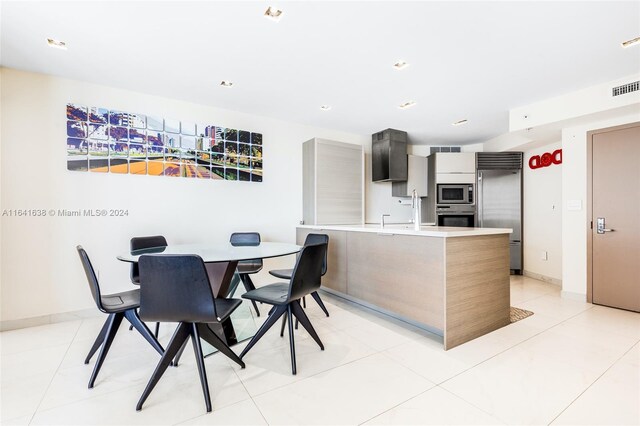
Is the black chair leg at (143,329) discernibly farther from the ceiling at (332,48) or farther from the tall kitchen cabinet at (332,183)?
the tall kitchen cabinet at (332,183)

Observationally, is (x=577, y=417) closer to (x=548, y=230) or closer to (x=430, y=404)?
(x=430, y=404)

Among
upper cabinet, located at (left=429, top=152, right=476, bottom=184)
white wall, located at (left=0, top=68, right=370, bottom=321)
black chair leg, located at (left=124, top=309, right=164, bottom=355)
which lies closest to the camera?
black chair leg, located at (left=124, top=309, right=164, bottom=355)

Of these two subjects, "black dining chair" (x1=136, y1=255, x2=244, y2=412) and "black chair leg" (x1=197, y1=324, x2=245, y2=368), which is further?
"black chair leg" (x1=197, y1=324, x2=245, y2=368)

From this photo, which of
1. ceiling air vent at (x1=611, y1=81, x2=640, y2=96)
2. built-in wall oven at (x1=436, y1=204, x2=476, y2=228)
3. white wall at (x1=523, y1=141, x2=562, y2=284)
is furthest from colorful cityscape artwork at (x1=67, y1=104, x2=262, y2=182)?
white wall at (x1=523, y1=141, x2=562, y2=284)

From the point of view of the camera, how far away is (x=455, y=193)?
5.71 m

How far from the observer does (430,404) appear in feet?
5.74

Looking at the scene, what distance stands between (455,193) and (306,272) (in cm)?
450

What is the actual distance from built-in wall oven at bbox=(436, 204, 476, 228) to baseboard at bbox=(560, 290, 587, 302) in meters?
1.98

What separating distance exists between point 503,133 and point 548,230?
74.3 inches

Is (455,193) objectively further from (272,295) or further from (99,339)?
(99,339)

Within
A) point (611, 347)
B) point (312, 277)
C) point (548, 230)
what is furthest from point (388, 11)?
point (548, 230)

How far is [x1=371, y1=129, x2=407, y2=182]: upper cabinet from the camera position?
5293 mm

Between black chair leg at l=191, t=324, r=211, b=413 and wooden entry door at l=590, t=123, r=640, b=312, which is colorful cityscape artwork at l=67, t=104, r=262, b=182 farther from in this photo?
wooden entry door at l=590, t=123, r=640, b=312

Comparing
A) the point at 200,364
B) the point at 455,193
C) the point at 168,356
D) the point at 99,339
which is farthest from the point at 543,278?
the point at 99,339
